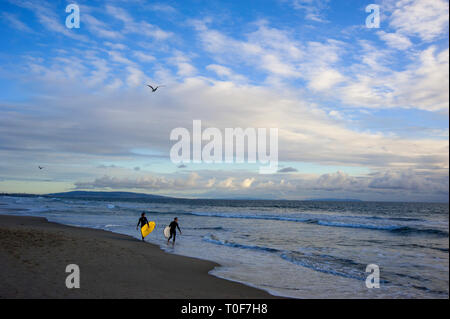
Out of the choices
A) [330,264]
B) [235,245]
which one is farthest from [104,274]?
[235,245]

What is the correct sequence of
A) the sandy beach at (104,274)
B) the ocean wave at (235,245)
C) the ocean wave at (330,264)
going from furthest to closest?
the ocean wave at (235,245) → the ocean wave at (330,264) → the sandy beach at (104,274)

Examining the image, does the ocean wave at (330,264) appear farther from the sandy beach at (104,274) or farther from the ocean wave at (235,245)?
the sandy beach at (104,274)

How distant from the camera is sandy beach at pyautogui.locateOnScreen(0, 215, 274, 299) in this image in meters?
7.08

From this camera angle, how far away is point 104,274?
8820 mm

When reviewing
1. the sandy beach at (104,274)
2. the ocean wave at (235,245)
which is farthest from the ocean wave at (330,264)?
the sandy beach at (104,274)

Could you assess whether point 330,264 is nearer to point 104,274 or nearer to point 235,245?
point 235,245

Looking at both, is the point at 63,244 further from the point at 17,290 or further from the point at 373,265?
the point at 373,265

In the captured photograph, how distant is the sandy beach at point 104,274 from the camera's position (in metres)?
7.08

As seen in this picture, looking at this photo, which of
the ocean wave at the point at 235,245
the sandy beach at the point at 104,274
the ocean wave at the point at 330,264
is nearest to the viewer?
the sandy beach at the point at 104,274

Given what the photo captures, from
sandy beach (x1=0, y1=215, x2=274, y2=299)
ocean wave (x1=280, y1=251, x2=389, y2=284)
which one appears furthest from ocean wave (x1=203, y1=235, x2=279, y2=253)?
sandy beach (x1=0, y1=215, x2=274, y2=299)
